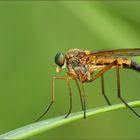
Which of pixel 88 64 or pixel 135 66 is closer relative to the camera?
pixel 135 66

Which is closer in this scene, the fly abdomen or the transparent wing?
the transparent wing

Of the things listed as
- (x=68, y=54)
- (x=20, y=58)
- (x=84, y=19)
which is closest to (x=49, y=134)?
(x=20, y=58)

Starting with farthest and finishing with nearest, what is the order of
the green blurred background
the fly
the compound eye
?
the green blurred background, the compound eye, the fly

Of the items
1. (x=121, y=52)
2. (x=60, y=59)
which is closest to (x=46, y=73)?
(x=60, y=59)

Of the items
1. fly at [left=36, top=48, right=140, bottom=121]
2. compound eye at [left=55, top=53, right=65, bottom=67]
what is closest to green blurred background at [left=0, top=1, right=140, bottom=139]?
fly at [left=36, top=48, right=140, bottom=121]

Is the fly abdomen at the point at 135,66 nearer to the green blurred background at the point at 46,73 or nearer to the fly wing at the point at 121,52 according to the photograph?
the fly wing at the point at 121,52

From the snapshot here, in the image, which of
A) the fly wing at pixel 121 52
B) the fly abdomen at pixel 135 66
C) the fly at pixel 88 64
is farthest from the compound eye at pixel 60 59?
the fly abdomen at pixel 135 66

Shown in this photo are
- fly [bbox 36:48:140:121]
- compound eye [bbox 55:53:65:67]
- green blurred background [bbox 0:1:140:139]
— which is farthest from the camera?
green blurred background [bbox 0:1:140:139]

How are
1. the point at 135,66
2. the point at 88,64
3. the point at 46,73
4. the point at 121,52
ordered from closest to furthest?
the point at 121,52, the point at 135,66, the point at 88,64, the point at 46,73

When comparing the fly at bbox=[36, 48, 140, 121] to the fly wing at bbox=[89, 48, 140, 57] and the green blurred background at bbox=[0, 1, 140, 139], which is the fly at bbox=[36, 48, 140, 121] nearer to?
the fly wing at bbox=[89, 48, 140, 57]

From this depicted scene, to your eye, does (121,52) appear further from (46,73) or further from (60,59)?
(46,73)
